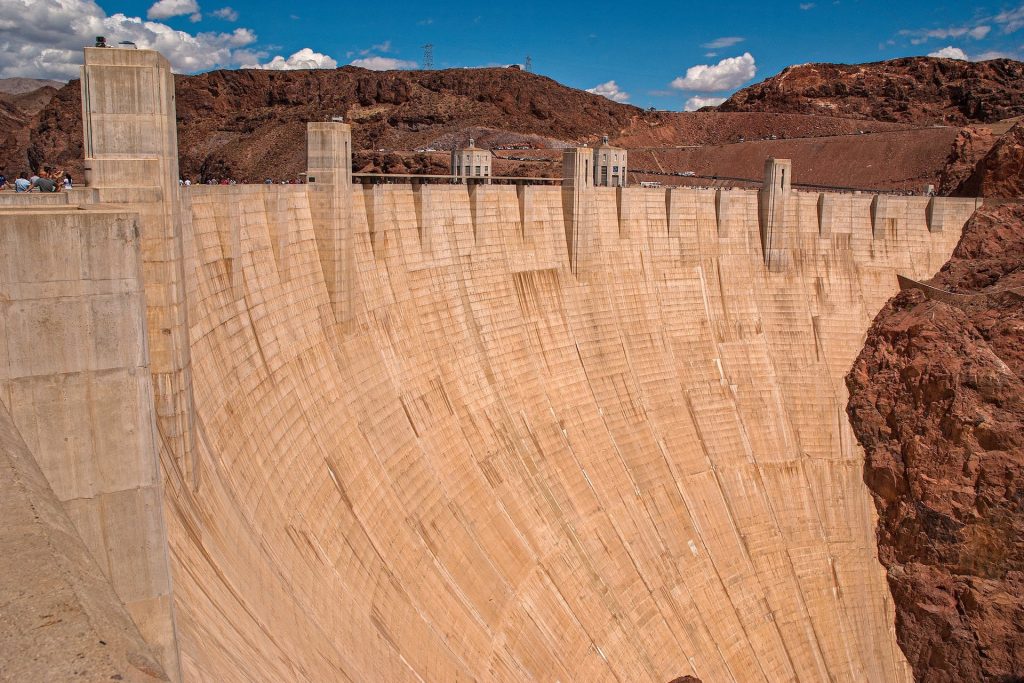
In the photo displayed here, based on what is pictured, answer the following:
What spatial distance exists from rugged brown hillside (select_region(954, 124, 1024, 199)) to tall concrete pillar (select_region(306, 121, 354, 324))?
89.9ft

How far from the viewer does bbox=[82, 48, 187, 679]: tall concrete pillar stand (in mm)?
10609

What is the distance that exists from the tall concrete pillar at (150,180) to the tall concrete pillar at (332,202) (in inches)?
240

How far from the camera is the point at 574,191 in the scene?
24969 mm

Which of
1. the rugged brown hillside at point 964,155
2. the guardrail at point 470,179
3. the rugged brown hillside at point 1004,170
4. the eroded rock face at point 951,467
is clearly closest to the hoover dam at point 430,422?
the eroded rock face at point 951,467

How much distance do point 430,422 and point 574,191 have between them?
906cm

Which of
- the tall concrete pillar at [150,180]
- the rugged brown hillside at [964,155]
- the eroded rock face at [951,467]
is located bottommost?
the eroded rock face at [951,467]

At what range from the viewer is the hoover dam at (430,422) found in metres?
7.84

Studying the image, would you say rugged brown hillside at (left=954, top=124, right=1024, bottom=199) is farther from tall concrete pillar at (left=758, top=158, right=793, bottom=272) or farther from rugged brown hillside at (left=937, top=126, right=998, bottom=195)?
tall concrete pillar at (left=758, top=158, right=793, bottom=272)

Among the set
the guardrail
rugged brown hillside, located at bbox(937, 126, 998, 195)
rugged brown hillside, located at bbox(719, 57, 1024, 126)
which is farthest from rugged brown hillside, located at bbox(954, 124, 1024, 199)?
rugged brown hillside, located at bbox(719, 57, 1024, 126)

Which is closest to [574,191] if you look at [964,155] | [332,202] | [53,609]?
[332,202]

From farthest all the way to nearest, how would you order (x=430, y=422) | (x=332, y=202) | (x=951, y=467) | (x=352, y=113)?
(x=352, y=113) < (x=951, y=467) < (x=430, y=422) < (x=332, y=202)

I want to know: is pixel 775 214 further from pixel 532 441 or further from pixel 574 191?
pixel 532 441

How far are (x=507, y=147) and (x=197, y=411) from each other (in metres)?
60.2

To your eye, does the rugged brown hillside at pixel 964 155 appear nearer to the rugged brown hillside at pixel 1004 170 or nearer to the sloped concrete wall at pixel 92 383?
the rugged brown hillside at pixel 1004 170
